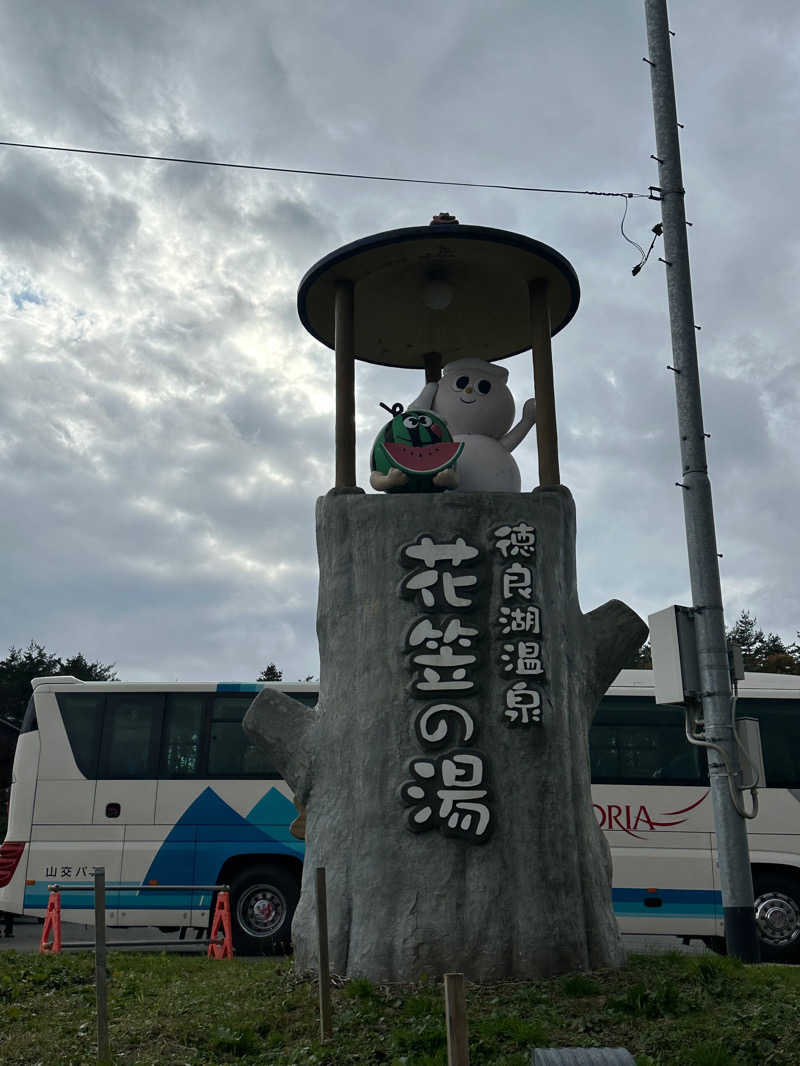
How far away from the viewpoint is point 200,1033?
532cm

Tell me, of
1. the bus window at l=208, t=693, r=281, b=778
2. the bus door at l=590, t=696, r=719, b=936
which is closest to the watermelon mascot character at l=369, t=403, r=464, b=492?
the bus window at l=208, t=693, r=281, b=778

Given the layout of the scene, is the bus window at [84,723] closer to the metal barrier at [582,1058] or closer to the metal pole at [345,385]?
the metal pole at [345,385]

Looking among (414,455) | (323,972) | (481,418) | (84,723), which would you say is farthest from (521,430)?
(84,723)

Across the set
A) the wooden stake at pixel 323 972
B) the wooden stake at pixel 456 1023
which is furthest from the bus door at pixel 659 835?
the wooden stake at pixel 456 1023

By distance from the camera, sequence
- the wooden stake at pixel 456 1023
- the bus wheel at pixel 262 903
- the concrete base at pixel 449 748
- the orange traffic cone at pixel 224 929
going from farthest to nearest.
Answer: the bus wheel at pixel 262 903, the orange traffic cone at pixel 224 929, the concrete base at pixel 449 748, the wooden stake at pixel 456 1023

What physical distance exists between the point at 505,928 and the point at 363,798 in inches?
44.0

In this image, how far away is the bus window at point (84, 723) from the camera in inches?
439

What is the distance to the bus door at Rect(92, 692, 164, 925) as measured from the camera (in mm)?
10797

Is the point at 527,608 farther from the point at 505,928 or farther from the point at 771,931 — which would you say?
the point at 771,931

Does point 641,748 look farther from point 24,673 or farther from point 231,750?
point 24,673

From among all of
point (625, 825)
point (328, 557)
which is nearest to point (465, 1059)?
point (328, 557)

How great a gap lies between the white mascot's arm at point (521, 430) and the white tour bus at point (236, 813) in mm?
4619

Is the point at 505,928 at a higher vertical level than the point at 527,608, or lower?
lower

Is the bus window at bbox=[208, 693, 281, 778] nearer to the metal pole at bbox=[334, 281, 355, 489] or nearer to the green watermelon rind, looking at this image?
the metal pole at bbox=[334, 281, 355, 489]
